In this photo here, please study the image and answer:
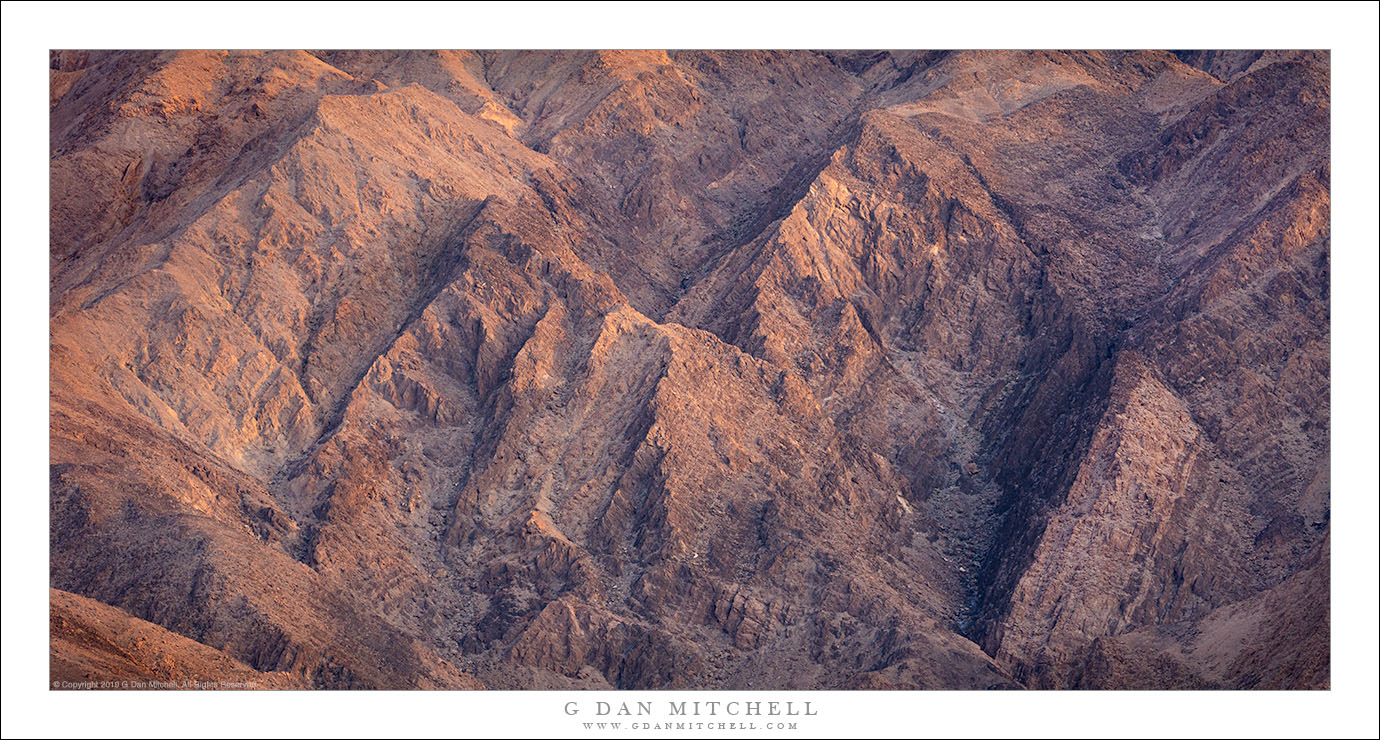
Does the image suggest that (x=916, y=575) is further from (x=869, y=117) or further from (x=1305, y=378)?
(x=869, y=117)

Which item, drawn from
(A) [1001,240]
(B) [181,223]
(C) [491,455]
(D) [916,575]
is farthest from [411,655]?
(A) [1001,240]

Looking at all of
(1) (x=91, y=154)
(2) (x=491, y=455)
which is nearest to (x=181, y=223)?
(1) (x=91, y=154)

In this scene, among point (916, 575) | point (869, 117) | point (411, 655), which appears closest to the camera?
point (411, 655)

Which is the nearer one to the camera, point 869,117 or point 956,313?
point 956,313

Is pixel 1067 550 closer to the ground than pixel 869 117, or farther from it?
closer to the ground

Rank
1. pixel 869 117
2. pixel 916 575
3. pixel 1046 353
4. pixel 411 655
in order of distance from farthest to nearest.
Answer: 1. pixel 869 117
2. pixel 1046 353
3. pixel 916 575
4. pixel 411 655

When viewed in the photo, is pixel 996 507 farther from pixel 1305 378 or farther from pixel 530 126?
pixel 530 126

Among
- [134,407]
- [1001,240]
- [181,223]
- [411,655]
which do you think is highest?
[1001,240]
